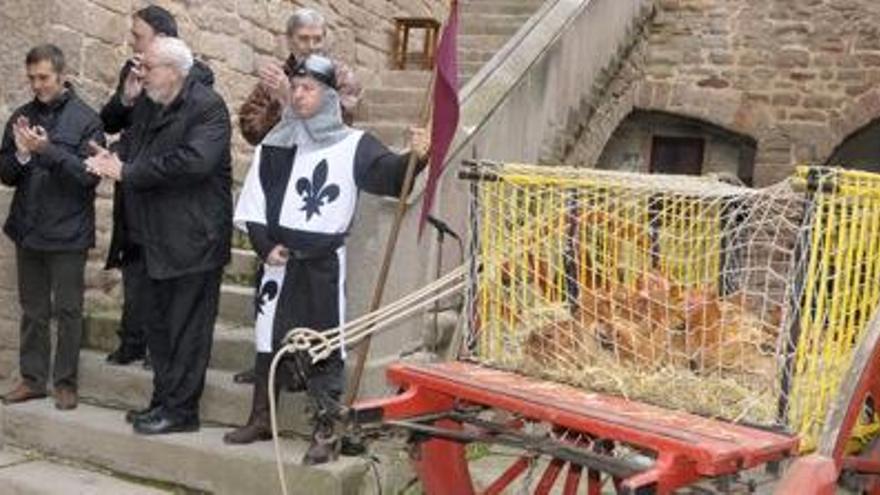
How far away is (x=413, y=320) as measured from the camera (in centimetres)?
509

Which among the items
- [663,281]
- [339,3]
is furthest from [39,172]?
[339,3]

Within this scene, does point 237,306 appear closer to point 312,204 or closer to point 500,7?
point 312,204

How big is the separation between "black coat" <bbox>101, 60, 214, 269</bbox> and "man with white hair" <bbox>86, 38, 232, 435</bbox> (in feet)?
0.49

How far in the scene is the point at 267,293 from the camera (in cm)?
460

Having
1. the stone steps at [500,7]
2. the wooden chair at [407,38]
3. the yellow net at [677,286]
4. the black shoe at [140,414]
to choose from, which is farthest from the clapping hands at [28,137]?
the stone steps at [500,7]

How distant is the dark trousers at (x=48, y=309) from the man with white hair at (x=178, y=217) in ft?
1.73

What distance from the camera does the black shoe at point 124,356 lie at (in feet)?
17.9

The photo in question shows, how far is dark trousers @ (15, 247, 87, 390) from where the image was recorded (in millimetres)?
5199

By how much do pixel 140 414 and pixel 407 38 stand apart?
18.9 feet

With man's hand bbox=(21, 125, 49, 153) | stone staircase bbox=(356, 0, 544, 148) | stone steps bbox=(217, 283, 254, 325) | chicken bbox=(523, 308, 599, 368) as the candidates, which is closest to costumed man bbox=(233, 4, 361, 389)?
stone steps bbox=(217, 283, 254, 325)

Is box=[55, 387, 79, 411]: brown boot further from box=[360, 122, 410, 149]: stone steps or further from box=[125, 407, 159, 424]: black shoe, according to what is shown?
box=[360, 122, 410, 149]: stone steps

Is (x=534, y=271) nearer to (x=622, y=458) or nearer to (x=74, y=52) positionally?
(x=622, y=458)

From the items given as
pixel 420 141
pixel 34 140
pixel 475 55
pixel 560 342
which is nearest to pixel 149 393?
pixel 34 140

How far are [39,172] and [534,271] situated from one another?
2.67m
